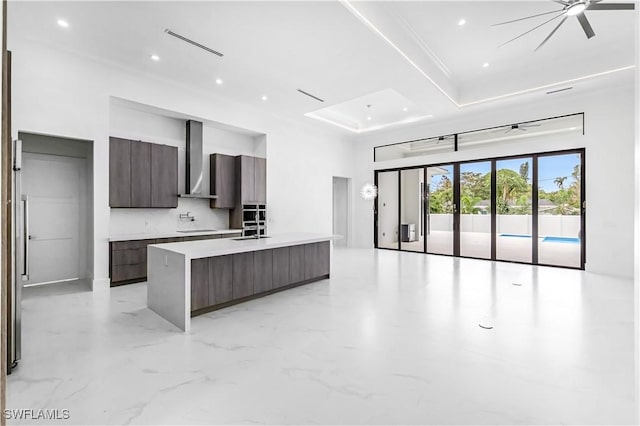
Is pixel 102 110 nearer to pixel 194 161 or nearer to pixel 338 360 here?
pixel 194 161

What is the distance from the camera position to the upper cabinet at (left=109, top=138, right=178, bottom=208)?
4.72 metres

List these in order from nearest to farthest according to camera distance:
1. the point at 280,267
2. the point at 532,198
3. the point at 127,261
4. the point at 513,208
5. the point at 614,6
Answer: the point at 614,6, the point at 280,267, the point at 127,261, the point at 532,198, the point at 513,208

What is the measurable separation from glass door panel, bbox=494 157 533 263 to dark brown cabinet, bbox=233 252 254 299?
587cm

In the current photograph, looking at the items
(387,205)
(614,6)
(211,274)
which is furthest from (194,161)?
(614,6)

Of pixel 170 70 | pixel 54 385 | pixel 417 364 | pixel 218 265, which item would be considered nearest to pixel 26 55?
pixel 170 70

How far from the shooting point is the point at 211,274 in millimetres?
3355

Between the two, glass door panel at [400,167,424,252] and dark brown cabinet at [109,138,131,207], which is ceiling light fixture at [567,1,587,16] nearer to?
glass door panel at [400,167,424,252]

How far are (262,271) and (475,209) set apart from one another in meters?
5.69

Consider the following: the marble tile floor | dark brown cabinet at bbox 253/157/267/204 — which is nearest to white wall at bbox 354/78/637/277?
the marble tile floor

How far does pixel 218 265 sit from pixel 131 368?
4.41 feet

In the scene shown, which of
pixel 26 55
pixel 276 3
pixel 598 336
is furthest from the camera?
pixel 26 55

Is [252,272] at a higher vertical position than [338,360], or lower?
higher

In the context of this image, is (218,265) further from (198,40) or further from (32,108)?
(32,108)

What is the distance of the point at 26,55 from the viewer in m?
3.87
